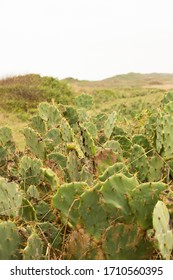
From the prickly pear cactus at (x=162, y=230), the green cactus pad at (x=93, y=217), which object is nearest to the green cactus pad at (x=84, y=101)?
the green cactus pad at (x=93, y=217)

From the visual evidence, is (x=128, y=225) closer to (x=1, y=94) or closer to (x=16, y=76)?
(x=1, y=94)

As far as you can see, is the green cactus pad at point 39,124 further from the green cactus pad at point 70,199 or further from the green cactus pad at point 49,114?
the green cactus pad at point 70,199

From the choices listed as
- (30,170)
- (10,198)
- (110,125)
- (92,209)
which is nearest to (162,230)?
(92,209)

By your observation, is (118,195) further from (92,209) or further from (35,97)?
(35,97)

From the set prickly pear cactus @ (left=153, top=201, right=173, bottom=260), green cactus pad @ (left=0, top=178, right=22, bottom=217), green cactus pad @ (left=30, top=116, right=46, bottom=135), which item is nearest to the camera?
prickly pear cactus @ (left=153, top=201, right=173, bottom=260)

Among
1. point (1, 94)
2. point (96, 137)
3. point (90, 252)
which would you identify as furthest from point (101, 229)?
point (1, 94)

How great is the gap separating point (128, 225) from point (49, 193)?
1.08m

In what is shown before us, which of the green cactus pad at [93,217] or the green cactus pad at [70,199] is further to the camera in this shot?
the green cactus pad at [70,199]

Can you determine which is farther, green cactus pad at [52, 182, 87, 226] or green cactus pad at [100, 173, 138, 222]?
green cactus pad at [52, 182, 87, 226]

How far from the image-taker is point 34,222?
2.76m

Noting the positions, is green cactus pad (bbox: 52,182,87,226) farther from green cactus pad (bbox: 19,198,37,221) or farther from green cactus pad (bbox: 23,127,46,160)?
green cactus pad (bbox: 23,127,46,160)

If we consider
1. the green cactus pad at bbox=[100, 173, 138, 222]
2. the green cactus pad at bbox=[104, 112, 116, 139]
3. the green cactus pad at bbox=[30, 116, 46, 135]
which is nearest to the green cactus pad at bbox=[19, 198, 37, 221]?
the green cactus pad at bbox=[100, 173, 138, 222]

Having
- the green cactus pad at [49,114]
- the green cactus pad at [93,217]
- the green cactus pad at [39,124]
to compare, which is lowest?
the green cactus pad at [93,217]

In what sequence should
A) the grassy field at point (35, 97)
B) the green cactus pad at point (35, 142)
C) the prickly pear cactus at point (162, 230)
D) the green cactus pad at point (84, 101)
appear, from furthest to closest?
the grassy field at point (35, 97)
the green cactus pad at point (84, 101)
the green cactus pad at point (35, 142)
the prickly pear cactus at point (162, 230)
